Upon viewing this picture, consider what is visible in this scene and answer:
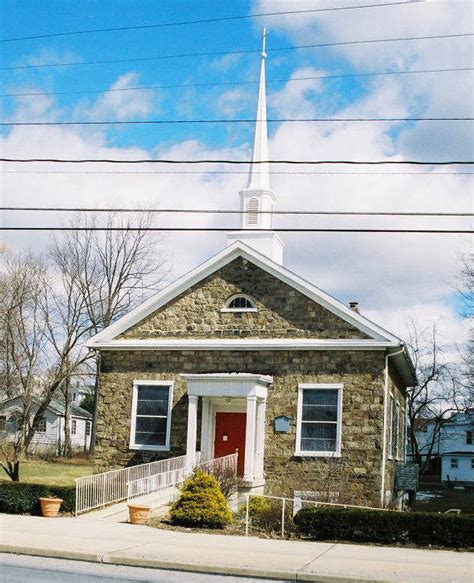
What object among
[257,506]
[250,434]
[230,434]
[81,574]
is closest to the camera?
[81,574]

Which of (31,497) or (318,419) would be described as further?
(318,419)

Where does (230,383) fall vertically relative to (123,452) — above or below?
above

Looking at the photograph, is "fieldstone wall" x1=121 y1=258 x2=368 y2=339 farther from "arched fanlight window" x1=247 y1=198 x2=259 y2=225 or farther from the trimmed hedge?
the trimmed hedge

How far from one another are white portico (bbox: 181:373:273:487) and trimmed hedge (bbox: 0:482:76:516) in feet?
15.2

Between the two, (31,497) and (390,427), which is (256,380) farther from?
(31,497)

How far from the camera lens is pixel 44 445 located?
57.6 m

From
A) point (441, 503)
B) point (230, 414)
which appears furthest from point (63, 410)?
point (230, 414)

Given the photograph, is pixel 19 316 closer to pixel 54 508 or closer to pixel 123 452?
pixel 123 452

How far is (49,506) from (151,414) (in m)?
6.21

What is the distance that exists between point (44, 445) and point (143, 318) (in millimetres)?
34913

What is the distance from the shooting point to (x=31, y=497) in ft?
64.8

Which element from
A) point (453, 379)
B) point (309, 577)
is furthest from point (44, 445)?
point (309, 577)

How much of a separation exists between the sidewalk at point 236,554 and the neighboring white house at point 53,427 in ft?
113

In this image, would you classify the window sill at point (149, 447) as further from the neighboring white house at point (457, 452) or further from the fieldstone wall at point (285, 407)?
the neighboring white house at point (457, 452)
